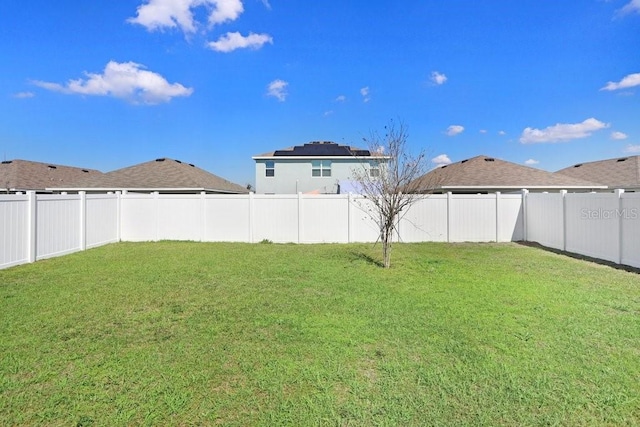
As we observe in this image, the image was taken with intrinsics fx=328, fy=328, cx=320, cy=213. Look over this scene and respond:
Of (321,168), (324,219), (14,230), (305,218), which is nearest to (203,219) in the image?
(305,218)

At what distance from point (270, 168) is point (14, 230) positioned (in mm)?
14853

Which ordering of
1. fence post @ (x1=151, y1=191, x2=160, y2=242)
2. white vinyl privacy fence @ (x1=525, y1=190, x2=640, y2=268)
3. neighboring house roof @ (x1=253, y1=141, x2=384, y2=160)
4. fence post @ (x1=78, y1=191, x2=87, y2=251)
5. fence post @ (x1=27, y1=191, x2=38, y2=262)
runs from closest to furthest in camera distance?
white vinyl privacy fence @ (x1=525, y1=190, x2=640, y2=268)
fence post @ (x1=27, y1=191, x2=38, y2=262)
fence post @ (x1=78, y1=191, x2=87, y2=251)
fence post @ (x1=151, y1=191, x2=160, y2=242)
neighboring house roof @ (x1=253, y1=141, x2=384, y2=160)

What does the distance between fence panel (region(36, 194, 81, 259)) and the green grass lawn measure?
1.98 meters

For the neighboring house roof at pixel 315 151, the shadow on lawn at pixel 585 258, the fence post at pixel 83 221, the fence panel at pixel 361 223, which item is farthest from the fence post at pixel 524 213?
the fence post at pixel 83 221

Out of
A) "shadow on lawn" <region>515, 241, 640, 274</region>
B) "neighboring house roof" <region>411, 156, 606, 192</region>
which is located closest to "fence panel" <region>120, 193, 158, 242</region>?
"neighboring house roof" <region>411, 156, 606, 192</region>

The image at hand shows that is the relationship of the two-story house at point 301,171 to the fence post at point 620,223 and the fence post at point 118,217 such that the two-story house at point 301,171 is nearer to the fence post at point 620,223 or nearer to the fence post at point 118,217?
the fence post at point 118,217

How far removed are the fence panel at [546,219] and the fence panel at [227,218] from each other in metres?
9.79

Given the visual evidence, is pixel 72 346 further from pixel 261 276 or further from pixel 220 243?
pixel 220 243

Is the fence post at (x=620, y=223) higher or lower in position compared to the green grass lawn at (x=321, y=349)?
higher

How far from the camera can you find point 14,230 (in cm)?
748

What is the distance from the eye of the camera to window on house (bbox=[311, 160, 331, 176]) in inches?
A: 843

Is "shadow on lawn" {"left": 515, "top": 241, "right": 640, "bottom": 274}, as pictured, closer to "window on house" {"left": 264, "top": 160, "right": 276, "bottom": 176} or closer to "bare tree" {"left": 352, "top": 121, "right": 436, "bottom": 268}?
"bare tree" {"left": 352, "top": 121, "right": 436, "bottom": 268}

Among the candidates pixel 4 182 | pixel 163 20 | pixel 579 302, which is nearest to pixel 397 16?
pixel 163 20

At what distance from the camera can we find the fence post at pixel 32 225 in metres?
7.83
